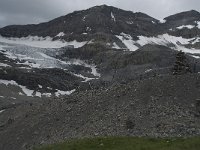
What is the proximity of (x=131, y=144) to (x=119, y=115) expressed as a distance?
619 inches

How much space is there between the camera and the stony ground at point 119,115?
50.8 metres

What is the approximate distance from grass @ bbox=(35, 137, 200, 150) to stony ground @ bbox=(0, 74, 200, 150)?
11.0ft

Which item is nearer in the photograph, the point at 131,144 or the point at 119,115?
the point at 131,144

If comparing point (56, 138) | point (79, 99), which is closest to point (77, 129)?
point (56, 138)

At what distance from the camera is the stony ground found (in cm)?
5075

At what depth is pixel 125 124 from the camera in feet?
174

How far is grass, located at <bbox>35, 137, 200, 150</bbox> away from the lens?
39594 mm

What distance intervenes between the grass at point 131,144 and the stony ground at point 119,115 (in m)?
3.36

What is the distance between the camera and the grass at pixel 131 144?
1559 inches

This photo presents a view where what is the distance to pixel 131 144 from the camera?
41.5 m

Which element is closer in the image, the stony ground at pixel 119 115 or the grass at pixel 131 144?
the grass at pixel 131 144

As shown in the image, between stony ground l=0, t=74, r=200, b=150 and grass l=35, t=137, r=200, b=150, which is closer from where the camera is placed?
grass l=35, t=137, r=200, b=150

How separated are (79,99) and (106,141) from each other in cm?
2770

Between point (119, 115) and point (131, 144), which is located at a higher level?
point (131, 144)
